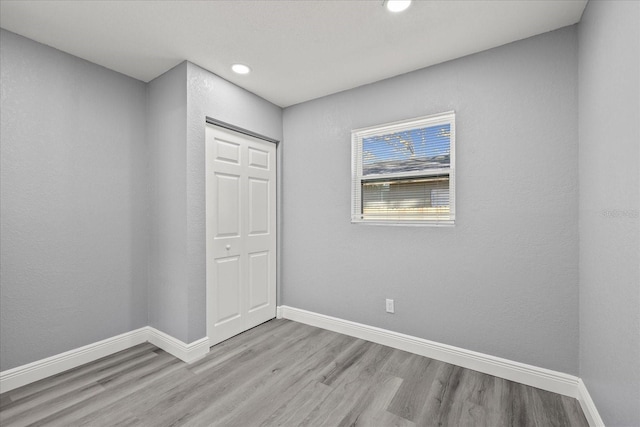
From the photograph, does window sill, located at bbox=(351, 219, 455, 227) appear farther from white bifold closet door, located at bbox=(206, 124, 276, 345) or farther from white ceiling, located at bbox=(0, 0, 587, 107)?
white ceiling, located at bbox=(0, 0, 587, 107)

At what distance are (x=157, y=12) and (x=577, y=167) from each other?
2.99 metres

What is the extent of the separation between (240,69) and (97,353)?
2781mm

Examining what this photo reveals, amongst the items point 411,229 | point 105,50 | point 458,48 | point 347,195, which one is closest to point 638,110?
point 458,48

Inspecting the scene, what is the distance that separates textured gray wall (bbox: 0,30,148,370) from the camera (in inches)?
80.6

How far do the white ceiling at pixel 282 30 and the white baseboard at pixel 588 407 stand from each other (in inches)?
95.0

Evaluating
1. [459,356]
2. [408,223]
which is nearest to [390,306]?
[459,356]

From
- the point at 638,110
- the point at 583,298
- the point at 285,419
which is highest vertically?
the point at 638,110

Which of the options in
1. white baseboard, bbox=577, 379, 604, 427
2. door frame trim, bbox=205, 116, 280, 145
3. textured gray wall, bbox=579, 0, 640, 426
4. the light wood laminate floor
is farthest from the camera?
door frame trim, bbox=205, 116, 280, 145

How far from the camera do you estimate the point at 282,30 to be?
6.70 ft

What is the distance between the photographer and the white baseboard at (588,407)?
5.22 feet

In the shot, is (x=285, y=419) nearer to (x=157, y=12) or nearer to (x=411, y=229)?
(x=411, y=229)

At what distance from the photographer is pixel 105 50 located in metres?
2.29

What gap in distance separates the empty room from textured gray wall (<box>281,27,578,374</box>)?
2cm

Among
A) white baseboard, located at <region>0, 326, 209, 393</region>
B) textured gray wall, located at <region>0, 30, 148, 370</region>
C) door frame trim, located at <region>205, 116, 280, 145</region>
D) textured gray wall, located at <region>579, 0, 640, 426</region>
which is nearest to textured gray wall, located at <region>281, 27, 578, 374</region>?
textured gray wall, located at <region>579, 0, 640, 426</region>
